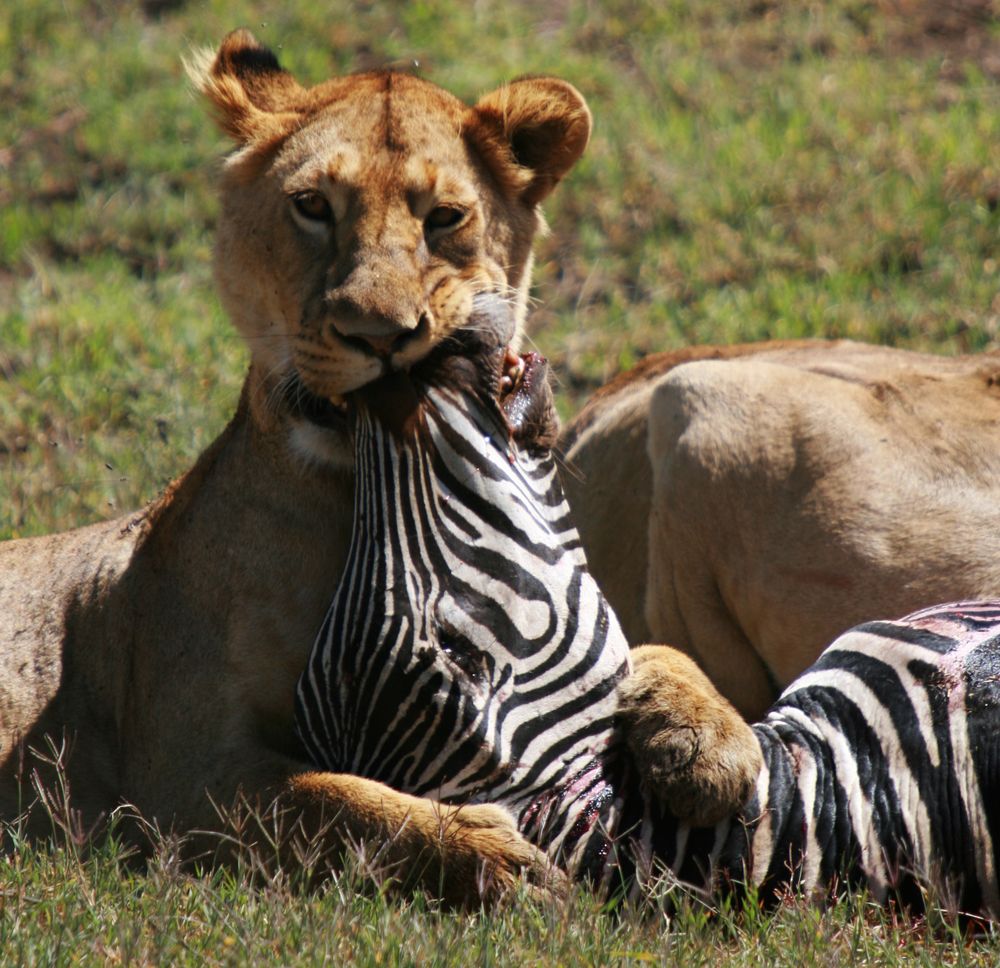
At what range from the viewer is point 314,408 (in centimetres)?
366

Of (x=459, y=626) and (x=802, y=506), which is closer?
(x=459, y=626)

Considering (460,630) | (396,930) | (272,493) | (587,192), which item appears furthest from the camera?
(587,192)

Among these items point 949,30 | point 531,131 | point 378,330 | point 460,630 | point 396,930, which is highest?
point 949,30

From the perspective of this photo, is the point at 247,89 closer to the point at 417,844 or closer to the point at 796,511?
the point at 796,511

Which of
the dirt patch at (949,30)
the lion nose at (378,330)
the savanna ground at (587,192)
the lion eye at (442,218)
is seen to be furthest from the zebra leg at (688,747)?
the dirt patch at (949,30)

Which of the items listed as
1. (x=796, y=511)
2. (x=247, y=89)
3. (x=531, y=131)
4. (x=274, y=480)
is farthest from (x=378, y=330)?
(x=796, y=511)

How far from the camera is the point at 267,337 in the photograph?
3844 millimetres

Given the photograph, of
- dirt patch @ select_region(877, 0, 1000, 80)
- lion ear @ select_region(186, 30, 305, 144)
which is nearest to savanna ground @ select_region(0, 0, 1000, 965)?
dirt patch @ select_region(877, 0, 1000, 80)

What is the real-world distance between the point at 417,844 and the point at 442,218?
146 centimetres

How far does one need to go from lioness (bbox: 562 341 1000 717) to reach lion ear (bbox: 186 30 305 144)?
4.47 ft

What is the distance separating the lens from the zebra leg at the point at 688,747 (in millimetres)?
2891

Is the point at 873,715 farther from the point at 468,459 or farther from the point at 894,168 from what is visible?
the point at 894,168

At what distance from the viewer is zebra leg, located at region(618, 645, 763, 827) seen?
289 cm

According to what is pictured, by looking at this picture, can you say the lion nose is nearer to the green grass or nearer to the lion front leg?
the lion front leg
